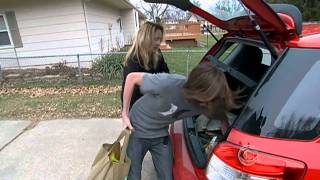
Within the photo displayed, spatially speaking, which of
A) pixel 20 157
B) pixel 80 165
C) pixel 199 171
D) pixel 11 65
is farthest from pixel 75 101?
pixel 199 171

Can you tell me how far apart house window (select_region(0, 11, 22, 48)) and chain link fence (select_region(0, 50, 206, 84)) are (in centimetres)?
73

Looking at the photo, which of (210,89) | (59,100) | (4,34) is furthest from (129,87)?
(4,34)

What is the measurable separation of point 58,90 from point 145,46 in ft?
19.2

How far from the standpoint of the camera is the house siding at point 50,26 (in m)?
10.4

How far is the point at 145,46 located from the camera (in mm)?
2697

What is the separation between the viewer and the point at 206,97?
1717mm

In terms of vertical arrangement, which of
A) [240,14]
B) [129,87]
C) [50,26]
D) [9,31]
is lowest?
[9,31]

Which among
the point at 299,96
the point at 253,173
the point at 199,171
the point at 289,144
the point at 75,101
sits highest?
the point at 299,96

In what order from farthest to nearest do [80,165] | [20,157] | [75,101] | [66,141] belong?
[75,101] → [66,141] → [20,157] → [80,165]

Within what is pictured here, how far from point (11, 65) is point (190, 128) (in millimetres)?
9383

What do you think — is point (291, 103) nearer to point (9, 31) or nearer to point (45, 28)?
point (45, 28)

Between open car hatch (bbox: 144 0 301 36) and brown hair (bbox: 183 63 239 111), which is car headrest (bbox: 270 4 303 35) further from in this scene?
brown hair (bbox: 183 63 239 111)

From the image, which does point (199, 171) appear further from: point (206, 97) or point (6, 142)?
point (6, 142)

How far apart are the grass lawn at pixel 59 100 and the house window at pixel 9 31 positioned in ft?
8.50
